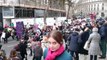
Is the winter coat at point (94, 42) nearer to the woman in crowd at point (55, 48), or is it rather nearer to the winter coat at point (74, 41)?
the winter coat at point (74, 41)

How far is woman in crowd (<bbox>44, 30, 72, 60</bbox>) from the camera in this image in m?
4.39

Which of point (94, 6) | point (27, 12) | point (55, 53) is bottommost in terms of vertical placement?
point (94, 6)

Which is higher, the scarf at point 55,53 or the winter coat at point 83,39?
the scarf at point 55,53

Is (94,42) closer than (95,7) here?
Yes

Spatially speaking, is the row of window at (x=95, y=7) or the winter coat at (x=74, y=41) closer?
the winter coat at (x=74, y=41)

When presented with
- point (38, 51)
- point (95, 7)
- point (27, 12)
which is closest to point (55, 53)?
point (38, 51)

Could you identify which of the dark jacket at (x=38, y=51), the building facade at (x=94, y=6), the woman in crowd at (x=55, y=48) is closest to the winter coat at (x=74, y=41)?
the dark jacket at (x=38, y=51)

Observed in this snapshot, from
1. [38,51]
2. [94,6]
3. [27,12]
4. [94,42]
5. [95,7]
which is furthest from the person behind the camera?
[94,6]

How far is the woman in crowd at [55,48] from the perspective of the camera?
4391mm

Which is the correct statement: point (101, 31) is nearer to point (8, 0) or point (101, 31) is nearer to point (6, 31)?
point (6, 31)

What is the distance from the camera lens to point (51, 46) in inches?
174

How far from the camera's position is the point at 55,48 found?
4426 mm

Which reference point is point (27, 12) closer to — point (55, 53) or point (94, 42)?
point (94, 42)

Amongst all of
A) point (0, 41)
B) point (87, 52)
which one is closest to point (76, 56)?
point (87, 52)
